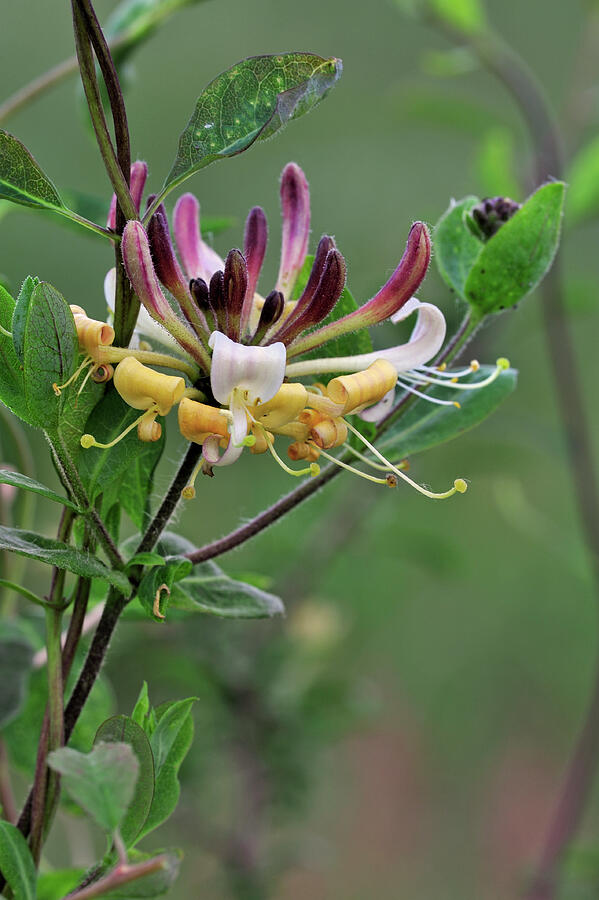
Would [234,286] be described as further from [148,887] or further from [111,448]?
[148,887]

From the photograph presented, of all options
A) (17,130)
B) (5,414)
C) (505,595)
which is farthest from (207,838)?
(17,130)

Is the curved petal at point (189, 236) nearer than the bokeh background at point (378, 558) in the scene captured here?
Yes

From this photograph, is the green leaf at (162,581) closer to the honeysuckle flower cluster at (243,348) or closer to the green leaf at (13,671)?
the honeysuckle flower cluster at (243,348)

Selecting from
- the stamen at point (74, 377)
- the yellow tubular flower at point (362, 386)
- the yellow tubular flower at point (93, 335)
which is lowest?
the stamen at point (74, 377)

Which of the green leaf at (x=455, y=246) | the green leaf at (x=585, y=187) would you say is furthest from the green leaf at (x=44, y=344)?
the green leaf at (x=585, y=187)

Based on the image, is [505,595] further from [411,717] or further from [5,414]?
[5,414]

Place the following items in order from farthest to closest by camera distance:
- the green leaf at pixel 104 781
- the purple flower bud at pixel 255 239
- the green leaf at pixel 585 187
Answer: the green leaf at pixel 585 187
the purple flower bud at pixel 255 239
the green leaf at pixel 104 781

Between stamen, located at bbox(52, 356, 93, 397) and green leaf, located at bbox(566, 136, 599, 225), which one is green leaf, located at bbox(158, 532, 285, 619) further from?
green leaf, located at bbox(566, 136, 599, 225)

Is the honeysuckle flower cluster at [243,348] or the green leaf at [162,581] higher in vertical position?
the honeysuckle flower cluster at [243,348]
